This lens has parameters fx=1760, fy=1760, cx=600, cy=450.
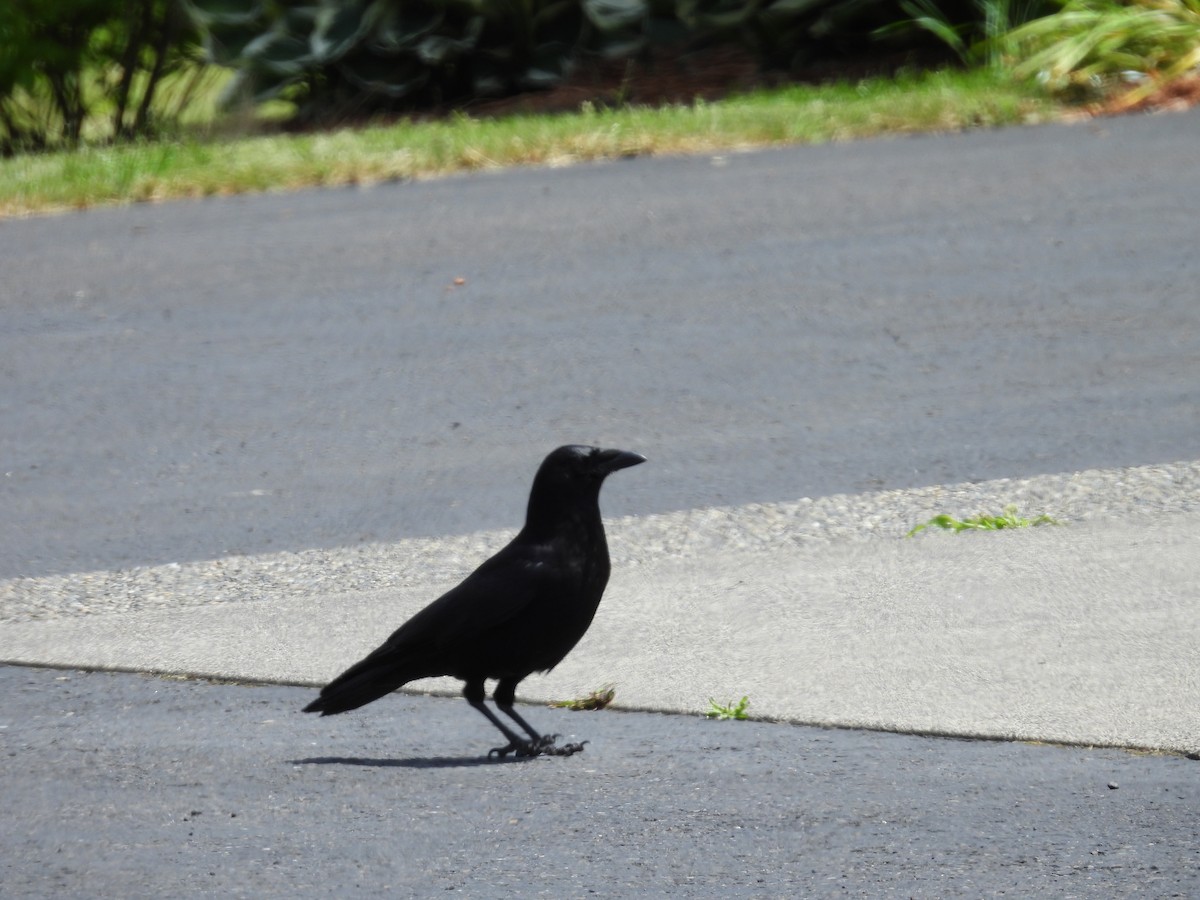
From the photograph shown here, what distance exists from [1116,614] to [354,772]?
2.41 meters

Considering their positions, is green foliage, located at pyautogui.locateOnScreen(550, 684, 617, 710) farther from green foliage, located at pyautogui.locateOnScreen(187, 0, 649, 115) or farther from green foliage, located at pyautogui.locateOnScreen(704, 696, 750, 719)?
green foliage, located at pyautogui.locateOnScreen(187, 0, 649, 115)

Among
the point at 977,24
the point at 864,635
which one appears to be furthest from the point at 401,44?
the point at 864,635

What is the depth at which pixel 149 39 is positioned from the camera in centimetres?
1592

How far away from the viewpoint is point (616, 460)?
454 centimetres

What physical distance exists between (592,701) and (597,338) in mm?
4077

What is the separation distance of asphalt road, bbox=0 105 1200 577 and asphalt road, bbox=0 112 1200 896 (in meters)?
0.03

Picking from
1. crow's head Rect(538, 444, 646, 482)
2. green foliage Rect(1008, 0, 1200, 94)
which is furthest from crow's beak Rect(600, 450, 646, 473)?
green foliage Rect(1008, 0, 1200, 94)

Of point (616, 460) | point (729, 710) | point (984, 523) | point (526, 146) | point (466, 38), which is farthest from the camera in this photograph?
point (466, 38)

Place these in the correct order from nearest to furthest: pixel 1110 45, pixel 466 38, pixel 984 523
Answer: pixel 984 523 < pixel 1110 45 < pixel 466 38

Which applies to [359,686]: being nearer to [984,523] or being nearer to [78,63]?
[984,523]

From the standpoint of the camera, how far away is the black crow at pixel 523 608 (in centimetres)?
438

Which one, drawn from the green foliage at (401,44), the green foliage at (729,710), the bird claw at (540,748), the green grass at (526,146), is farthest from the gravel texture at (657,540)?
the green foliage at (401,44)

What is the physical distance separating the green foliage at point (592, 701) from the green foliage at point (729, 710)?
29 centimetres

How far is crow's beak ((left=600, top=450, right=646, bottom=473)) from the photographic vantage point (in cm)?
453
